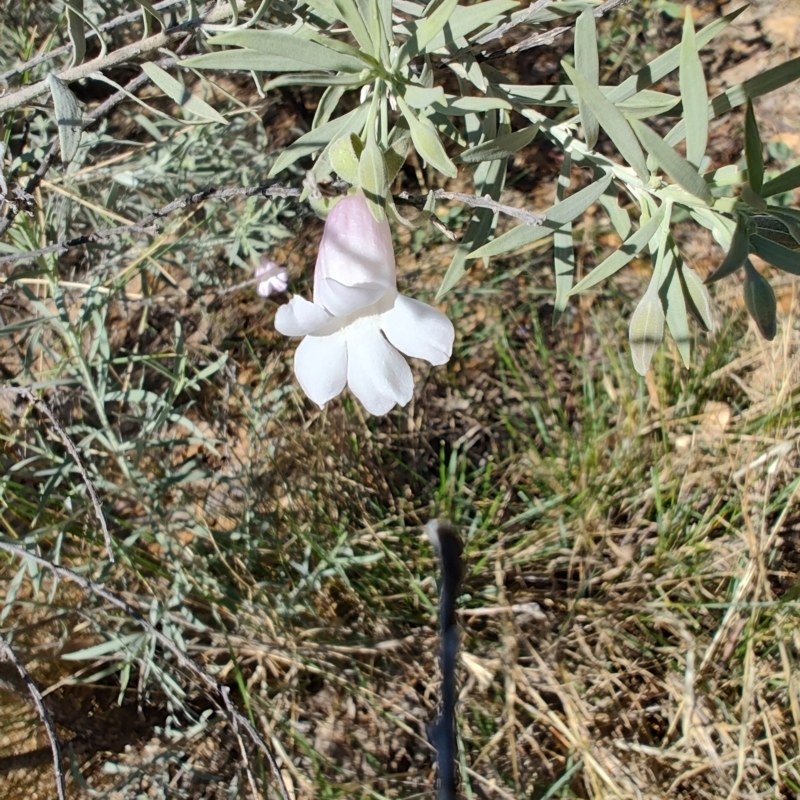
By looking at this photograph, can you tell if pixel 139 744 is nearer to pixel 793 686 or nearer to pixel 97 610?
pixel 97 610

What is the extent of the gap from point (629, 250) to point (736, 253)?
15cm

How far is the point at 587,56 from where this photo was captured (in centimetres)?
102

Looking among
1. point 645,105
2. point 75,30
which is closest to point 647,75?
point 645,105

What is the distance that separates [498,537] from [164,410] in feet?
3.29

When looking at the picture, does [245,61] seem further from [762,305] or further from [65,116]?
[762,305]

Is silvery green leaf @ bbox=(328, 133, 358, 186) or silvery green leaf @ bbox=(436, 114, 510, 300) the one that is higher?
silvery green leaf @ bbox=(328, 133, 358, 186)

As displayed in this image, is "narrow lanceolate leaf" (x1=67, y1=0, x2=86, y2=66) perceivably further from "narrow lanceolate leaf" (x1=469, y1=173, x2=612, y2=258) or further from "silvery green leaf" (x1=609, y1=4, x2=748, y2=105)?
"silvery green leaf" (x1=609, y1=4, x2=748, y2=105)

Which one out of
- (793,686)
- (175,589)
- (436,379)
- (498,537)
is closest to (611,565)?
(498,537)

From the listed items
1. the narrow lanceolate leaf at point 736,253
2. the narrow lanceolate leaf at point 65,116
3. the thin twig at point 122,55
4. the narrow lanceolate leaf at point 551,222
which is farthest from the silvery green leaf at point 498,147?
the narrow lanceolate leaf at point 65,116

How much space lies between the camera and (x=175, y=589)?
183cm

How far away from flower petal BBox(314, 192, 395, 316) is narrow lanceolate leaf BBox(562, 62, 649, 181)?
0.93 feet

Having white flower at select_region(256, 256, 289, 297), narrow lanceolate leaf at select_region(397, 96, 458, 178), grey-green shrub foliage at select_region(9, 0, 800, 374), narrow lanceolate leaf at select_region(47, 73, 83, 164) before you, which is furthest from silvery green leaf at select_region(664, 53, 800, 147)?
white flower at select_region(256, 256, 289, 297)

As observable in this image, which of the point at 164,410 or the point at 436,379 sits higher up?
the point at 164,410

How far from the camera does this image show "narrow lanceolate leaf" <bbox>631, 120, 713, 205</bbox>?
2.80 feet
